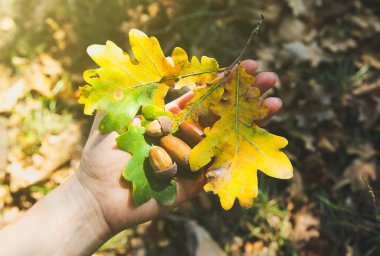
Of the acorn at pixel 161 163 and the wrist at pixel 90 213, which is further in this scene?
the wrist at pixel 90 213

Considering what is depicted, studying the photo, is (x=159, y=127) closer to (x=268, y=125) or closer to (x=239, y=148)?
(x=239, y=148)

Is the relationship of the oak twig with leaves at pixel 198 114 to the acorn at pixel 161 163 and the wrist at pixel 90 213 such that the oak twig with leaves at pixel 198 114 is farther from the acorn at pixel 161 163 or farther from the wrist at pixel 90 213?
the wrist at pixel 90 213

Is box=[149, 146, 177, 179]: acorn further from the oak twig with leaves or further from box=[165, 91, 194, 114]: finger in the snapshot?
box=[165, 91, 194, 114]: finger

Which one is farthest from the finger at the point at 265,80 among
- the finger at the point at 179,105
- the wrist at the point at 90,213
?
the wrist at the point at 90,213

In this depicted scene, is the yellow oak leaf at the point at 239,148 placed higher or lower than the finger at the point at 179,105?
lower

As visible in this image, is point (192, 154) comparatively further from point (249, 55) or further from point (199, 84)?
point (249, 55)
